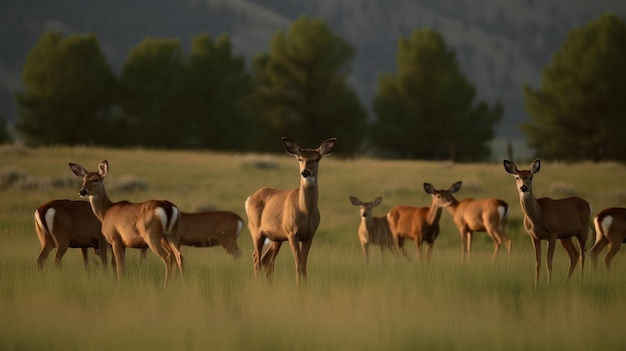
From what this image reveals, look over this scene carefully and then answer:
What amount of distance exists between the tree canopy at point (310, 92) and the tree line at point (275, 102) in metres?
0.06

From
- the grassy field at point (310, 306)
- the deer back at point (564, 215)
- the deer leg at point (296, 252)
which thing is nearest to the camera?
the grassy field at point (310, 306)

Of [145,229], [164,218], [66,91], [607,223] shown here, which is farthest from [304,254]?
[66,91]

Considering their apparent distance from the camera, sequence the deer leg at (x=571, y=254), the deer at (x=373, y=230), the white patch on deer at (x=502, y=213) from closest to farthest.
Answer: the deer leg at (x=571, y=254) → the white patch on deer at (x=502, y=213) → the deer at (x=373, y=230)

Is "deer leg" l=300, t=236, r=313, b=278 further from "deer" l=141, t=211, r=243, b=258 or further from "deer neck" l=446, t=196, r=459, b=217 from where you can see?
"deer neck" l=446, t=196, r=459, b=217

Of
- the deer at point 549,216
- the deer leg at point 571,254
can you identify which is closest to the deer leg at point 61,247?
the deer at point 549,216

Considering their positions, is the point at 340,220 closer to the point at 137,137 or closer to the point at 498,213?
the point at 498,213

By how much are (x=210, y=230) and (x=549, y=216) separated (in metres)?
6.36

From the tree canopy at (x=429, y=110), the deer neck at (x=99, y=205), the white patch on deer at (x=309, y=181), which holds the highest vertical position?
the tree canopy at (x=429, y=110)

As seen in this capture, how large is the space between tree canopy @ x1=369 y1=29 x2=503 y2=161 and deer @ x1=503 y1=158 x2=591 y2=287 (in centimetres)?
4646

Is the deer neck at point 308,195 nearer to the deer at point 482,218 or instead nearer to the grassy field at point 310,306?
the grassy field at point 310,306

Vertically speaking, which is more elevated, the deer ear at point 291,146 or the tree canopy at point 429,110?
the tree canopy at point 429,110

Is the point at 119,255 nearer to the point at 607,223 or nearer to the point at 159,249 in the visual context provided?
the point at 159,249

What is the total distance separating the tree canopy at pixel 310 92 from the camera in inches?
2447

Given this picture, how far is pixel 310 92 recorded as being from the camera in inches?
2494
